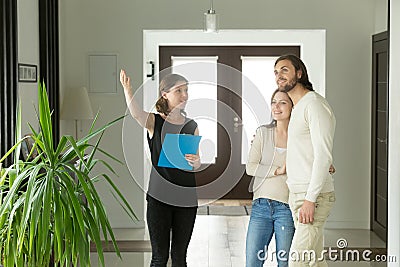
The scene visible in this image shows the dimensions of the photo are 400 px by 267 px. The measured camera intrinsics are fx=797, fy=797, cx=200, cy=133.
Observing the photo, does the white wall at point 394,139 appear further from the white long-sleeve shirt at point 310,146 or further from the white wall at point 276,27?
the white wall at point 276,27

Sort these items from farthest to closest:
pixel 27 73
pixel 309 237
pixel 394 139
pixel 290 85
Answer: pixel 27 73, pixel 394 139, pixel 290 85, pixel 309 237

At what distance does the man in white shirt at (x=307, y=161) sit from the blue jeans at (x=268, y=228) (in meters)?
0.13

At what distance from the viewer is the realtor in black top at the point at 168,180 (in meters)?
4.27

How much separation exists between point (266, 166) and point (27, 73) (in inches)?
119

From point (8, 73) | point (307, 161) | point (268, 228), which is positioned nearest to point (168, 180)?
point (268, 228)

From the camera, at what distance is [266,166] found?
4.00m

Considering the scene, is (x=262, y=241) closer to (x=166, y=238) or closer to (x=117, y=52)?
(x=166, y=238)

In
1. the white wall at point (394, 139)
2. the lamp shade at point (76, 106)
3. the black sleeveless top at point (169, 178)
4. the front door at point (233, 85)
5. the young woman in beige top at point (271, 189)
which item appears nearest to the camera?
the young woman in beige top at point (271, 189)

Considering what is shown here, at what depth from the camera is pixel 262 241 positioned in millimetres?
4012

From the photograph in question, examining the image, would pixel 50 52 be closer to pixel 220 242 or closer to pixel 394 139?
pixel 220 242

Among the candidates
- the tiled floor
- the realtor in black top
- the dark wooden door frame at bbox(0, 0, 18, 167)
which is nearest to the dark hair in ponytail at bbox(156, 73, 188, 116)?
the realtor in black top

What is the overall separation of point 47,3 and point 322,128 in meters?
4.05

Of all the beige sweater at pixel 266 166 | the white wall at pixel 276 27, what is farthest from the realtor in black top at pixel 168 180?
the white wall at pixel 276 27

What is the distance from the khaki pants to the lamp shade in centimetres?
398
